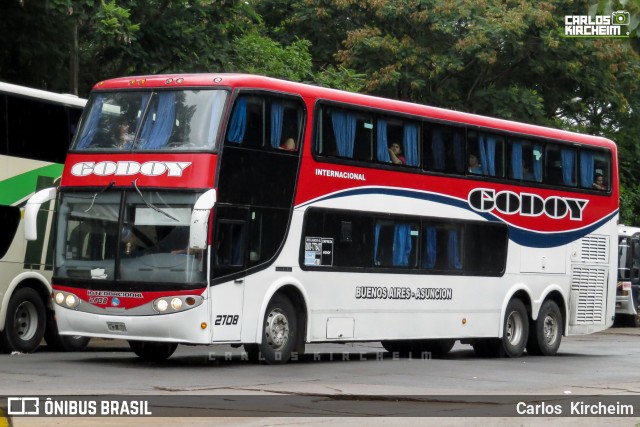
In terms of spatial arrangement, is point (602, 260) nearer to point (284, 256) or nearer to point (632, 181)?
point (284, 256)

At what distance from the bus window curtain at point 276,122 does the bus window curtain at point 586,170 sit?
8.57 metres

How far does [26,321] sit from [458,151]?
24.3 ft

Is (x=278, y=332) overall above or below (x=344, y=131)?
below

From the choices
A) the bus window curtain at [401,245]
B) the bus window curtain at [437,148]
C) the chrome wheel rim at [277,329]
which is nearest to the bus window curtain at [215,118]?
the chrome wheel rim at [277,329]

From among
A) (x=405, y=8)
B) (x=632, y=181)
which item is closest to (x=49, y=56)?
(x=405, y=8)

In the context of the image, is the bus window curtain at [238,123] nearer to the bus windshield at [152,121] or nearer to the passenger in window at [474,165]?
the bus windshield at [152,121]

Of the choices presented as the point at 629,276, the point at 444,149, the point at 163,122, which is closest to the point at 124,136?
the point at 163,122

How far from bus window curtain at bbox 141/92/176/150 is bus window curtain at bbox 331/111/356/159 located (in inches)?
104

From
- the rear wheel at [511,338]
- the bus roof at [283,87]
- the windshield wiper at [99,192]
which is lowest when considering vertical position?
the rear wheel at [511,338]

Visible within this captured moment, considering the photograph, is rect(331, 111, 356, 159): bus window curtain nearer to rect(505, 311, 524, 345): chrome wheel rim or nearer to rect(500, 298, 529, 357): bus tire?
rect(500, 298, 529, 357): bus tire

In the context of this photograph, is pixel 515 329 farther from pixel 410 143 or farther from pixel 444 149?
pixel 410 143

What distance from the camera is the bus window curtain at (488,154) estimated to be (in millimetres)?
23672

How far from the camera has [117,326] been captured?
60.0 feet

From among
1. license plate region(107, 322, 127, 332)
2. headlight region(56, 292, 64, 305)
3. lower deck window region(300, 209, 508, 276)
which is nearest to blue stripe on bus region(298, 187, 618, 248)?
lower deck window region(300, 209, 508, 276)
